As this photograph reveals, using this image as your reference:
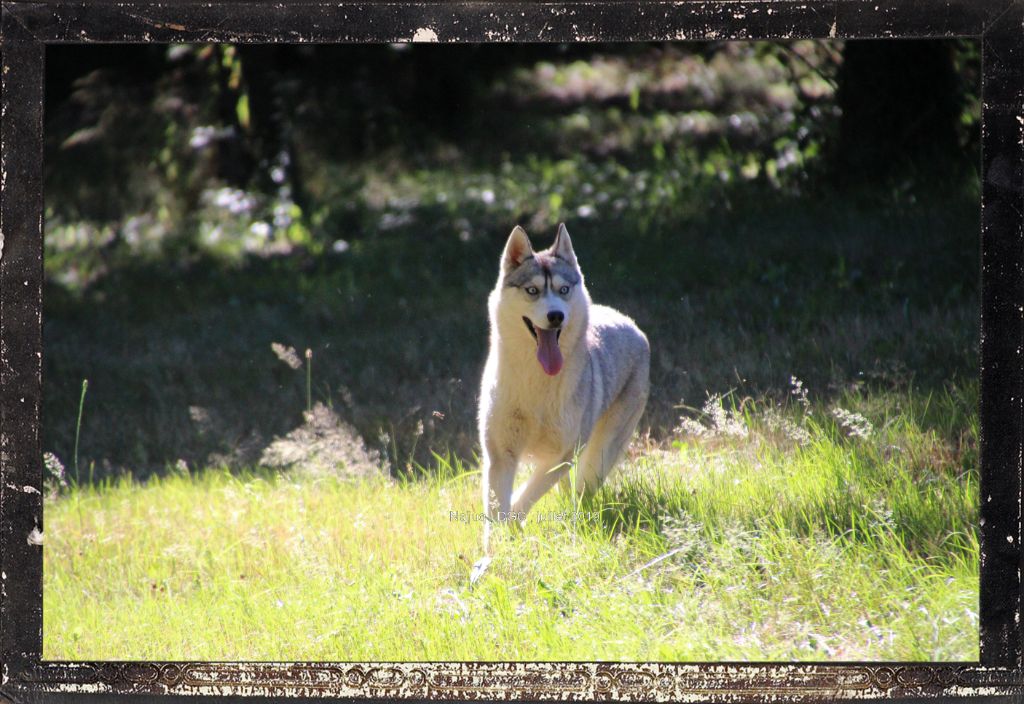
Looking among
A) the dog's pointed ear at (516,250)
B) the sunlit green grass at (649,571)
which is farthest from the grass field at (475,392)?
the dog's pointed ear at (516,250)

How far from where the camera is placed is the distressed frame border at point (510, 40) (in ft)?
10.1

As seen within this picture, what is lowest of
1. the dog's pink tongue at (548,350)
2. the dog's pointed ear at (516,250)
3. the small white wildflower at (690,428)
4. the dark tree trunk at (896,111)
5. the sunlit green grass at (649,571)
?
the sunlit green grass at (649,571)

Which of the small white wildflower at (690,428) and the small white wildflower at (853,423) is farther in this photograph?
the small white wildflower at (690,428)

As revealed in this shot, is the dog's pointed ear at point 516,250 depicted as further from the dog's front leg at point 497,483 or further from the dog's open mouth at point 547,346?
the dog's front leg at point 497,483

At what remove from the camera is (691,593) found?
132 inches

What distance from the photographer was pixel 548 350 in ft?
13.5

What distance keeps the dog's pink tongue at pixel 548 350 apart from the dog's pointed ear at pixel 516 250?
303 millimetres

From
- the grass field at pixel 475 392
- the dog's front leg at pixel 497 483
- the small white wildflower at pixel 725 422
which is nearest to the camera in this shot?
the grass field at pixel 475 392

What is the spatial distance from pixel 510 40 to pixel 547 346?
4.32 ft

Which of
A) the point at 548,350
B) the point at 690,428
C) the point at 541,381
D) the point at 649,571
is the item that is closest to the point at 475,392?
the point at 541,381

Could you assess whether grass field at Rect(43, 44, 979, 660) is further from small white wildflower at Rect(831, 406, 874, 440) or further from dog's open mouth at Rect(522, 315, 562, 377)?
dog's open mouth at Rect(522, 315, 562, 377)

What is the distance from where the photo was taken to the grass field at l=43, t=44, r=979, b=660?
336cm

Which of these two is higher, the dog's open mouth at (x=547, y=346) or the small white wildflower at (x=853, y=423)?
the dog's open mouth at (x=547, y=346)

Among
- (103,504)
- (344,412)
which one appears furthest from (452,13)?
(103,504)
